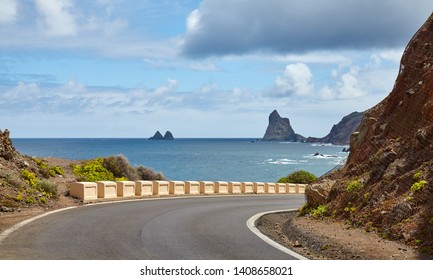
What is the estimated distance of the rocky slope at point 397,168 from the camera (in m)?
14.9

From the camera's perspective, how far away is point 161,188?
32250 mm

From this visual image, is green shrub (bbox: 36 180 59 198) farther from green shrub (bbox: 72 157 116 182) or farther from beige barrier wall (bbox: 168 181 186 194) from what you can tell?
beige barrier wall (bbox: 168 181 186 194)

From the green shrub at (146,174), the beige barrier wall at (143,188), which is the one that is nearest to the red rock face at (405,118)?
the beige barrier wall at (143,188)

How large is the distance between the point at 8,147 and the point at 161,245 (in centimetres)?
1690

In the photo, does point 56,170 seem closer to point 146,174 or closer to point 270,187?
point 146,174

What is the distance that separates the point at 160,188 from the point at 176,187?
5.31ft

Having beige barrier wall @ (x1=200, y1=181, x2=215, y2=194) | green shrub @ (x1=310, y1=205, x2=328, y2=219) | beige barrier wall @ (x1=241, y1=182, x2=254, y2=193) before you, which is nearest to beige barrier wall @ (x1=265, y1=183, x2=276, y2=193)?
beige barrier wall @ (x1=241, y1=182, x2=254, y2=193)

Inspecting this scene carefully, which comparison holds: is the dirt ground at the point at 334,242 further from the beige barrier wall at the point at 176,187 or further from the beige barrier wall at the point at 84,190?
the beige barrier wall at the point at 176,187

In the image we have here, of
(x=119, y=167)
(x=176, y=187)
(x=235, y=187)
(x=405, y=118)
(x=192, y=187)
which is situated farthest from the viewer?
(x=119, y=167)

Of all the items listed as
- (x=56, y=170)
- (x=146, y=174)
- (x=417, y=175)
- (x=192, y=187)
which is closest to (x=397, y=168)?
(x=417, y=175)

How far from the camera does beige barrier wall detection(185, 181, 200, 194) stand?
1356 inches

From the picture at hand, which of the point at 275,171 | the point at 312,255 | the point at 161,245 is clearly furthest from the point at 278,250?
the point at 275,171

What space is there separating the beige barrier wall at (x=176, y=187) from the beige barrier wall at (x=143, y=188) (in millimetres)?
1883

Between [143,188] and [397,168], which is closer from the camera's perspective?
[397,168]
